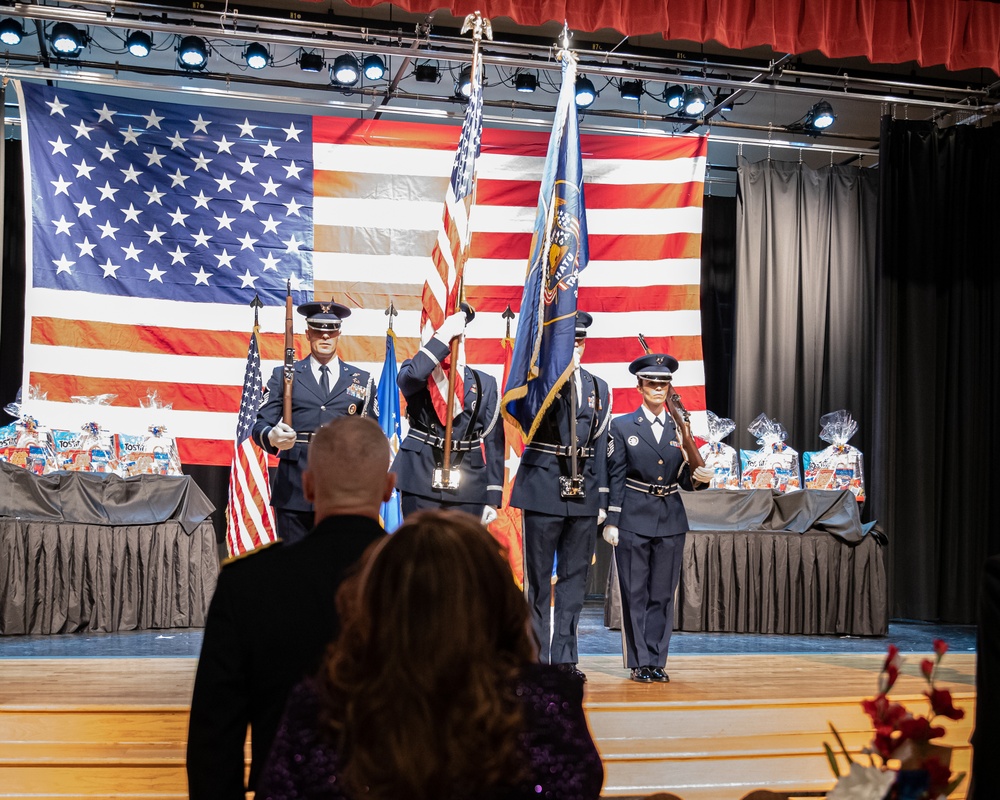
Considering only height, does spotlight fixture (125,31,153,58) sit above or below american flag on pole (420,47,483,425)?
above

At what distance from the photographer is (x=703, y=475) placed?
4559 millimetres

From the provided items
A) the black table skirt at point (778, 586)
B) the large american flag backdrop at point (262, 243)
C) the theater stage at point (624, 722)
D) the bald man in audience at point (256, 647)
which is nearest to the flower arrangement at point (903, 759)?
the bald man in audience at point (256, 647)

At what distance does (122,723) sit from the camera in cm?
350

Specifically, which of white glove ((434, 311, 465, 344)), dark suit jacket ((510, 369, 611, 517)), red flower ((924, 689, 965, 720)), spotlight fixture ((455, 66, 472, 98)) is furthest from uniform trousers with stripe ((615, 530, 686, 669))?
spotlight fixture ((455, 66, 472, 98))

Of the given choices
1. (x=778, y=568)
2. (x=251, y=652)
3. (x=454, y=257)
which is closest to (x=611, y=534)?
(x=454, y=257)

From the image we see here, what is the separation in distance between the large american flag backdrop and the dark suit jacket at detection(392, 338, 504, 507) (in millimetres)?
2560

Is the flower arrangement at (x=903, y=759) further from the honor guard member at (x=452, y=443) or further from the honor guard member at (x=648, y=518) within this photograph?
the honor guard member at (x=648, y=518)

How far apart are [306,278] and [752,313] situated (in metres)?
3.58

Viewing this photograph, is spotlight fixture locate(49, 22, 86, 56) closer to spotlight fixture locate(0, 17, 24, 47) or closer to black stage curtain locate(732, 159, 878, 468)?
spotlight fixture locate(0, 17, 24, 47)

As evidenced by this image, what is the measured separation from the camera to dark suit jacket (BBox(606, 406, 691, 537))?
4.60 meters

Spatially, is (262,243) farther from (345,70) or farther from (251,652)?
(251,652)

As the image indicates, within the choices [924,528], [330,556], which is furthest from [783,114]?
[330,556]

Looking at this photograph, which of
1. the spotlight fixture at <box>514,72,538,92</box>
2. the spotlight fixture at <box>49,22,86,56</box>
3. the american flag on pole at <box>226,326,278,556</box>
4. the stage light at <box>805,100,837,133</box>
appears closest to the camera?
the american flag on pole at <box>226,326,278,556</box>

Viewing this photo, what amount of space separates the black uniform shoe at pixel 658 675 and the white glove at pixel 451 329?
159 cm
